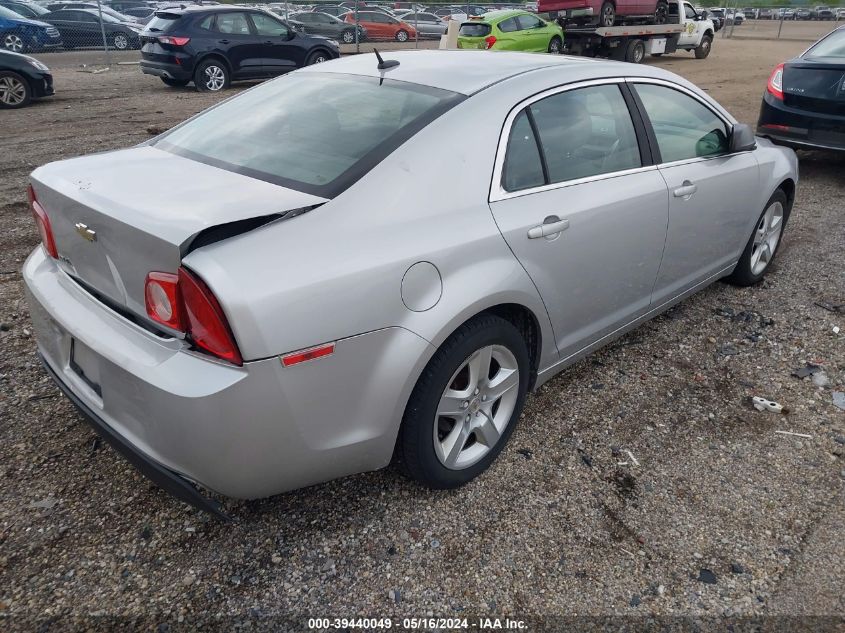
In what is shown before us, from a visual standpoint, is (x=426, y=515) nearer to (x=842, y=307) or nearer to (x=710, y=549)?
(x=710, y=549)

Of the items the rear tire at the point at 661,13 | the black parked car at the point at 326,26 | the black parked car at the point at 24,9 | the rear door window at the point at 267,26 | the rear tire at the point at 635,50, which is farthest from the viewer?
the black parked car at the point at 326,26

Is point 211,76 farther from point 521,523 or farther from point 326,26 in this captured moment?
point 326,26

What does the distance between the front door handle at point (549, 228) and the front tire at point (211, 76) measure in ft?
40.2

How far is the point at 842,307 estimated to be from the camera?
14.6 feet

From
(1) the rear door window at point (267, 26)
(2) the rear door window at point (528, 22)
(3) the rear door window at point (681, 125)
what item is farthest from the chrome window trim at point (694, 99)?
(2) the rear door window at point (528, 22)

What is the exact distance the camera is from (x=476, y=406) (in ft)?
8.67

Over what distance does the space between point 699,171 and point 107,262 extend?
300cm

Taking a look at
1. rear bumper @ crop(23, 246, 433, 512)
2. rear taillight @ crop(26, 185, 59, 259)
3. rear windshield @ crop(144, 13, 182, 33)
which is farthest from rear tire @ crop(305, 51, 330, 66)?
rear bumper @ crop(23, 246, 433, 512)

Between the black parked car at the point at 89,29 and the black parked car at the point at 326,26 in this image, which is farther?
the black parked car at the point at 326,26

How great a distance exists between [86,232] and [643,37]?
21935mm

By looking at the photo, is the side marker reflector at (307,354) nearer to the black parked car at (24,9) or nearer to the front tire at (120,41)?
the front tire at (120,41)

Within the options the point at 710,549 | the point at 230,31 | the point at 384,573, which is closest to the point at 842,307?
the point at 710,549

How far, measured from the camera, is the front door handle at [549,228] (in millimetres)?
2607

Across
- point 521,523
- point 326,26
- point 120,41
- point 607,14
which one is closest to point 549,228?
point 521,523
